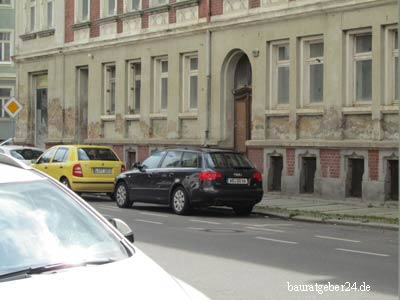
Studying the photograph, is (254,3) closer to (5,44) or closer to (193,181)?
(193,181)

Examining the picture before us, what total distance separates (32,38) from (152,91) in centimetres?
986

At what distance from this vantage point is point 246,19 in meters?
24.3

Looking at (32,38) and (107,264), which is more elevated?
(32,38)

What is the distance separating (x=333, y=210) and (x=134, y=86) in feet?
42.0

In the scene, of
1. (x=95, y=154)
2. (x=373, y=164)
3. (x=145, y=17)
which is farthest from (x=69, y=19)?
(x=373, y=164)

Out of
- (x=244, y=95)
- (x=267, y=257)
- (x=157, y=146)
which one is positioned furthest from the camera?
(x=157, y=146)

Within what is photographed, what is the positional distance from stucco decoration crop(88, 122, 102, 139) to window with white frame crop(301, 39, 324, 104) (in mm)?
10799

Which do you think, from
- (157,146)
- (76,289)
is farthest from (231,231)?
(157,146)

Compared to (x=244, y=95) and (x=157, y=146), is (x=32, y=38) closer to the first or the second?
(x=157, y=146)

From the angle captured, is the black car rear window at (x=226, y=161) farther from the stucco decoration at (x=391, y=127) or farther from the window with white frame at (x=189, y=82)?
the window with white frame at (x=189, y=82)

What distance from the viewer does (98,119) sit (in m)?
31.2

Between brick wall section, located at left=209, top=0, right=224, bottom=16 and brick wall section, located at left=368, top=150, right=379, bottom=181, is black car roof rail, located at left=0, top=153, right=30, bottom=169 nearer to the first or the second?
brick wall section, located at left=368, top=150, right=379, bottom=181

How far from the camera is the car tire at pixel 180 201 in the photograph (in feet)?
58.8

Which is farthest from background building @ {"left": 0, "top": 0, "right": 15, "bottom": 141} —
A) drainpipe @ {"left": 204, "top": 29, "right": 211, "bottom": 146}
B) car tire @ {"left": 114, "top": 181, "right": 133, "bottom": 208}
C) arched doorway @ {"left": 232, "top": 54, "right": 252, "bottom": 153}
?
car tire @ {"left": 114, "top": 181, "right": 133, "bottom": 208}
